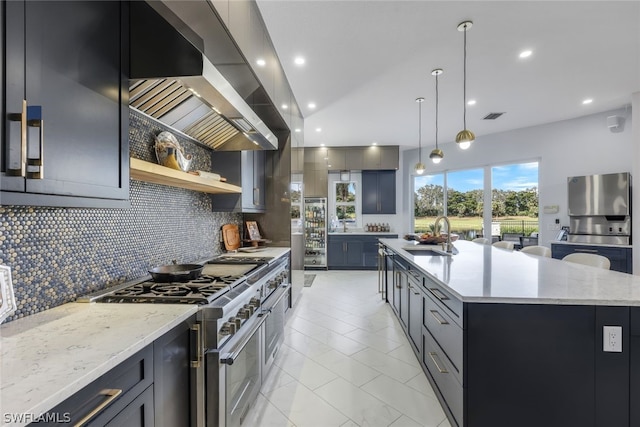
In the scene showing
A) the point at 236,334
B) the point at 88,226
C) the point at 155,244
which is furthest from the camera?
the point at 155,244

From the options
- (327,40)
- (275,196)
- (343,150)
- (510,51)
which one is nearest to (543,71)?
(510,51)

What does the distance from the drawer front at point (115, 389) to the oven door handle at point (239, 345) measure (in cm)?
41

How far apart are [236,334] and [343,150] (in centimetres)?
582

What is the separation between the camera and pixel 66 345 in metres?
0.88

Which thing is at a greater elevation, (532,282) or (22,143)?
(22,143)

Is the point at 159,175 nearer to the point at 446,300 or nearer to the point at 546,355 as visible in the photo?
the point at 446,300

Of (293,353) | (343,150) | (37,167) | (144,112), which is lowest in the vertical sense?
(293,353)

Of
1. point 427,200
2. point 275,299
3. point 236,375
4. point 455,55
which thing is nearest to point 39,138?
point 236,375

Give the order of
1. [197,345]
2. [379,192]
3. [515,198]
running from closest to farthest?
[197,345]
[515,198]
[379,192]

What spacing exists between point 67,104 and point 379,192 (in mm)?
6472

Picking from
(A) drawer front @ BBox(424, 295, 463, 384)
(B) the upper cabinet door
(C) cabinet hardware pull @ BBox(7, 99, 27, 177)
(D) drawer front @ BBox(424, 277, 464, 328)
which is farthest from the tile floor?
(C) cabinet hardware pull @ BBox(7, 99, 27, 177)

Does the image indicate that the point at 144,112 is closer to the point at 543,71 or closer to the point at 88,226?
the point at 88,226

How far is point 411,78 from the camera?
350 cm

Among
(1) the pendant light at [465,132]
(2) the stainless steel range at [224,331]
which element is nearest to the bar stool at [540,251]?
(1) the pendant light at [465,132]
